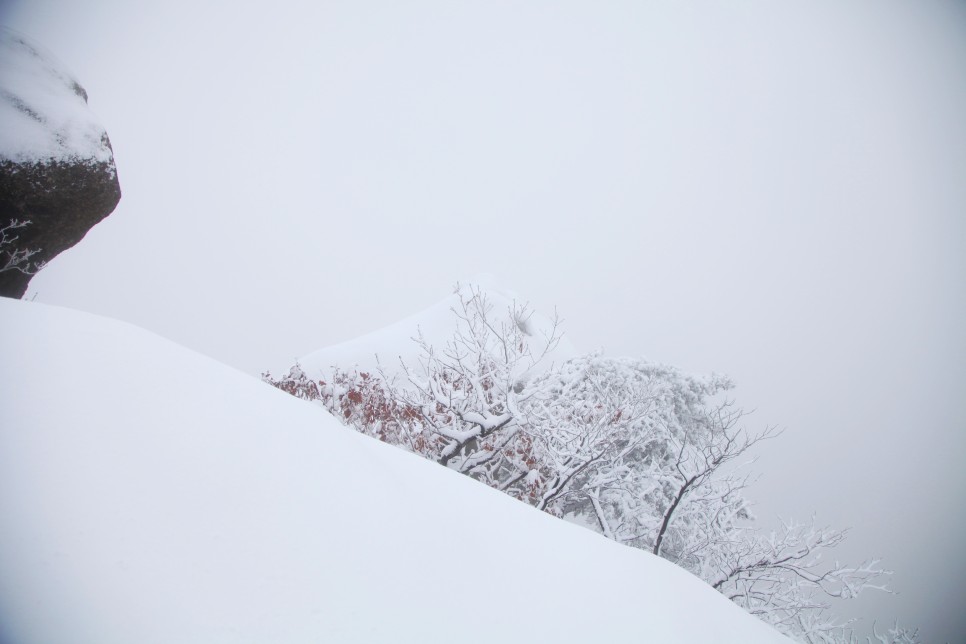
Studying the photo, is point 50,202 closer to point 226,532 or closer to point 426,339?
point 226,532

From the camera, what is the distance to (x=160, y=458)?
4.85ft

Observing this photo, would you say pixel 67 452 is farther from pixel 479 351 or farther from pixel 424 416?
pixel 479 351

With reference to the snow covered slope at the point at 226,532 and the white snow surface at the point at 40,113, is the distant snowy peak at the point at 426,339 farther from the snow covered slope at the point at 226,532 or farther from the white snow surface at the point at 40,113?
the snow covered slope at the point at 226,532

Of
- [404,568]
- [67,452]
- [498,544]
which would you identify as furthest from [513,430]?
[67,452]

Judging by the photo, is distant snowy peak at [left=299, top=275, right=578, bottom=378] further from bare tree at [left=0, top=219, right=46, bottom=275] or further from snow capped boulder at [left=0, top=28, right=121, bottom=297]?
bare tree at [left=0, top=219, right=46, bottom=275]

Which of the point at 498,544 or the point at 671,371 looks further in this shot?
the point at 671,371

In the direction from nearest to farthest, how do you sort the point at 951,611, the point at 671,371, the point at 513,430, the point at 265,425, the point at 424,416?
the point at 265,425 → the point at 424,416 → the point at 513,430 → the point at 671,371 → the point at 951,611

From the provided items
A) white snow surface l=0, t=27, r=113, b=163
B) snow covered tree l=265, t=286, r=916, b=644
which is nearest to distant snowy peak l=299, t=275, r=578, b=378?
snow covered tree l=265, t=286, r=916, b=644

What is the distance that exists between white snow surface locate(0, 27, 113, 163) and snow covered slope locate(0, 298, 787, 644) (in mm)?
4821

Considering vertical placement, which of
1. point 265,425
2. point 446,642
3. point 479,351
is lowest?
point 446,642

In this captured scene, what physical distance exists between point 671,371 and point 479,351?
230 inches

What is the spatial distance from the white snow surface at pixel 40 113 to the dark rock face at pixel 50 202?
0.13 metres

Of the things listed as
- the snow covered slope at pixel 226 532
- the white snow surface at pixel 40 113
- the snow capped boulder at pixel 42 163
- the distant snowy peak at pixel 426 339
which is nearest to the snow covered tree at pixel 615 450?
the distant snowy peak at pixel 426 339

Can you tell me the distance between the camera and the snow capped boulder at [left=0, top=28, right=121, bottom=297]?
4.98 m
